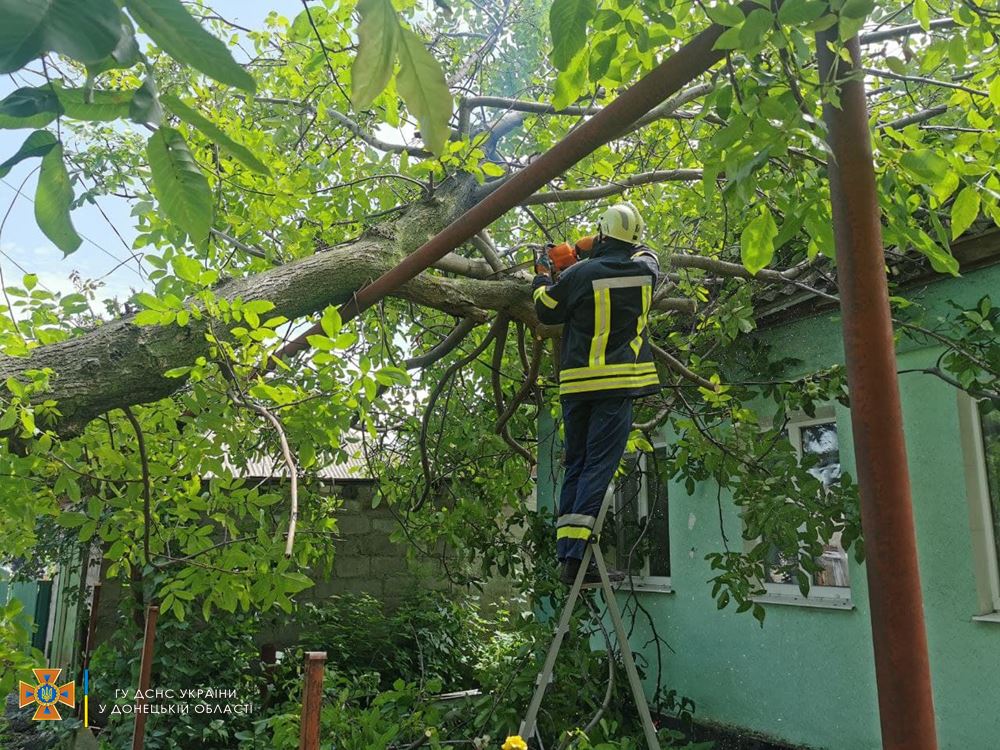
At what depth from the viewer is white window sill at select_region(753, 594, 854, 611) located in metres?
5.24

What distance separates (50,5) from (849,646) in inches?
223

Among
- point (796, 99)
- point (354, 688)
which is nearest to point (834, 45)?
point (796, 99)

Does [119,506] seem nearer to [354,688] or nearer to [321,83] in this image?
[321,83]

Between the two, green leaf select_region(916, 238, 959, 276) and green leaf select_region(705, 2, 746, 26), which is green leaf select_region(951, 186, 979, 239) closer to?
green leaf select_region(916, 238, 959, 276)

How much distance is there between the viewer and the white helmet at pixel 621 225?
3.52 m

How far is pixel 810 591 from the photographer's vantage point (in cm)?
557

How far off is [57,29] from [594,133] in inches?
51.6

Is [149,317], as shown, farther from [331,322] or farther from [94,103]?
[94,103]

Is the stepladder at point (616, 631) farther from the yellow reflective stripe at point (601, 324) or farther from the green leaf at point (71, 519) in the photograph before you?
the green leaf at point (71, 519)

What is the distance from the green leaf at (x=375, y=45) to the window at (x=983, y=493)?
15.6 feet

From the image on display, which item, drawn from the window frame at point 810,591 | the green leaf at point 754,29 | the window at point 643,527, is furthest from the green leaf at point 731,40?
the window at point 643,527

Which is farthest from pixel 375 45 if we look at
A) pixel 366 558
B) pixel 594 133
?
pixel 366 558

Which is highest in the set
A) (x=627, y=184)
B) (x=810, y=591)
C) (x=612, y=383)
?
(x=627, y=184)

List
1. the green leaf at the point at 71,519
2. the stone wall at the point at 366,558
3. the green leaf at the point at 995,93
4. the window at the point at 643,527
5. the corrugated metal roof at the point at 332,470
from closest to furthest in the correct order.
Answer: the green leaf at the point at 995,93 → the green leaf at the point at 71,519 → the corrugated metal roof at the point at 332,470 → the window at the point at 643,527 → the stone wall at the point at 366,558
